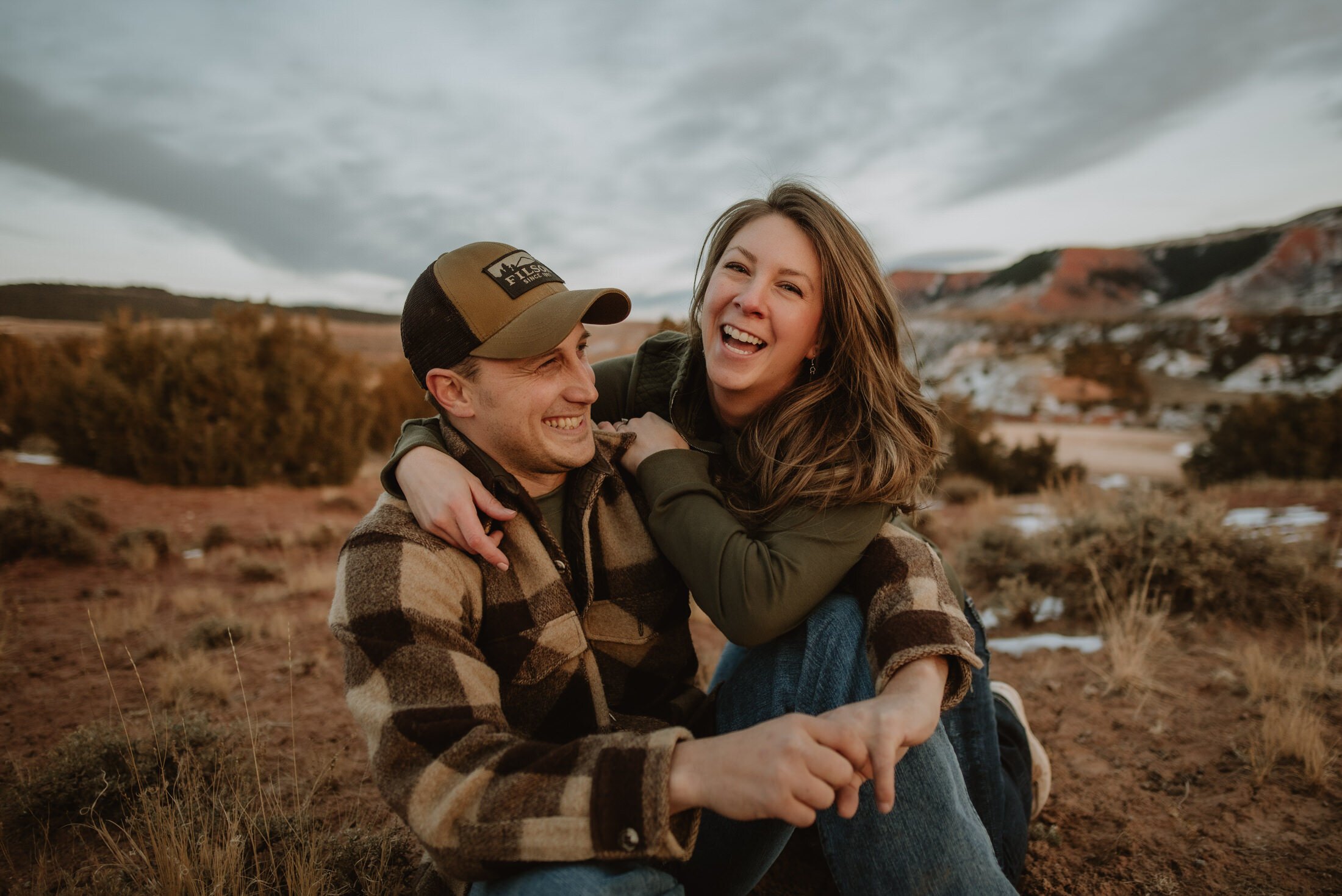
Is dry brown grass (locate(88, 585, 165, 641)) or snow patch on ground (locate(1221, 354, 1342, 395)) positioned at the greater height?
snow patch on ground (locate(1221, 354, 1342, 395))

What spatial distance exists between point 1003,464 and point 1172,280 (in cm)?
8310

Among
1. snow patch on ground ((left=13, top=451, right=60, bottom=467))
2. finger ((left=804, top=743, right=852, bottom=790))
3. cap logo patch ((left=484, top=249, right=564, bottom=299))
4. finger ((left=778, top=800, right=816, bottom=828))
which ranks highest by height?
cap logo patch ((left=484, top=249, right=564, bottom=299))

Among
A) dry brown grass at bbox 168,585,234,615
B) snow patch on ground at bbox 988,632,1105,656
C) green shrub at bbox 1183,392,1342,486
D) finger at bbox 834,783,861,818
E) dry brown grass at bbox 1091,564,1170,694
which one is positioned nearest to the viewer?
finger at bbox 834,783,861,818

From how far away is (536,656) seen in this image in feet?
5.90

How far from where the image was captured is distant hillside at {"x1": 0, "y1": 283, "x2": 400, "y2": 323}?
64.1 meters

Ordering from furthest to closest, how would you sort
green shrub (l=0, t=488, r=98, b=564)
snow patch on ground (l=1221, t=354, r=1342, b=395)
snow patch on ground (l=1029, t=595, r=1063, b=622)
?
snow patch on ground (l=1221, t=354, r=1342, b=395), green shrub (l=0, t=488, r=98, b=564), snow patch on ground (l=1029, t=595, r=1063, b=622)

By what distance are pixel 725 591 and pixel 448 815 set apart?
0.81m

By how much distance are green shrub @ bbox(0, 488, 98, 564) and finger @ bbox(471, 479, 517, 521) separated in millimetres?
7455

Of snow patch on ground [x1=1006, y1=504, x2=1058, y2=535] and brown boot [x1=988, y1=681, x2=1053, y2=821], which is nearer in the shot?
brown boot [x1=988, y1=681, x2=1053, y2=821]

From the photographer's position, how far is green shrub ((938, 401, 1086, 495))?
12.2 meters

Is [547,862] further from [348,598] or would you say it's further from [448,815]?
[348,598]

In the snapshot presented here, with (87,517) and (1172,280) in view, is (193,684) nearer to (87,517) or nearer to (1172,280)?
(87,517)

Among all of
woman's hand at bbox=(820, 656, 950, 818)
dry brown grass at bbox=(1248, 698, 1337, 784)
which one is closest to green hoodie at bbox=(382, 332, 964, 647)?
woman's hand at bbox=(820, 656, 950, 818)

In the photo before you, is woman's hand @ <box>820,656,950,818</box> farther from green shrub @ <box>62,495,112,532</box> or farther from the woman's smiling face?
green shrub @ <box>62,495,112,532</box>
